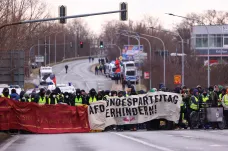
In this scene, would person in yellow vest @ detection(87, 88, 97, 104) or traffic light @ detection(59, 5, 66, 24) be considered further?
traffic light @ detection(59, 5, 66, 24)

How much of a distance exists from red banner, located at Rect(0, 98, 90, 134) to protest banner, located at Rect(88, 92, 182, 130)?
69cm

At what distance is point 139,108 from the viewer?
31.6 m

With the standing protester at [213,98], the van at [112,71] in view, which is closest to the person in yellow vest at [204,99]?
the standing protester at [213,98]

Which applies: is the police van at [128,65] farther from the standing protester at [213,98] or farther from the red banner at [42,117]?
the red banner at [42,117]

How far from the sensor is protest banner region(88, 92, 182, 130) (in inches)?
1233

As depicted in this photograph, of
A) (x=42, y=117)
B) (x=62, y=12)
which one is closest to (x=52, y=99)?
(x=42, y=117)

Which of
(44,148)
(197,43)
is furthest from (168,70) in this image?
(44,148)

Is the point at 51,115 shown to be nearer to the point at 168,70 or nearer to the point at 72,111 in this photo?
the point at 72,111

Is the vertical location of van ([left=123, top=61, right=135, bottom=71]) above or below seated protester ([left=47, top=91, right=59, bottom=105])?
above

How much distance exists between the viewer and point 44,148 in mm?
20078

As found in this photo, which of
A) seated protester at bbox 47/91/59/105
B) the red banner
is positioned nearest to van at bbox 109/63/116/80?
seated protester at bbox 47/91/59/105

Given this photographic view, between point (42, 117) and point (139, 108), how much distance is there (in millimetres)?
4289

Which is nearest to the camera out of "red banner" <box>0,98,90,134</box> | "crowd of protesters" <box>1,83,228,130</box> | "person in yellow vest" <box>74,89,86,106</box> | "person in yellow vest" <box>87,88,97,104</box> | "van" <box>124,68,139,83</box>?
"red banner" <box>0,98,90,134</box>

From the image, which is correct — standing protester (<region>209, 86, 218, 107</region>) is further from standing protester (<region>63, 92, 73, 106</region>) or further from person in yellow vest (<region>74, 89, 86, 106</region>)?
standing protester (<region>63, 92, 73, 106</region>)
